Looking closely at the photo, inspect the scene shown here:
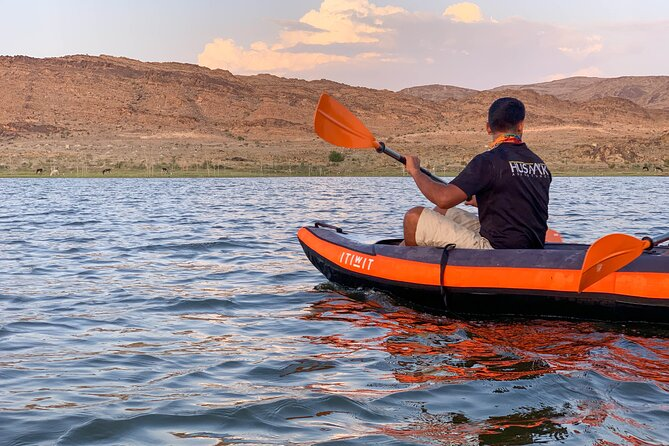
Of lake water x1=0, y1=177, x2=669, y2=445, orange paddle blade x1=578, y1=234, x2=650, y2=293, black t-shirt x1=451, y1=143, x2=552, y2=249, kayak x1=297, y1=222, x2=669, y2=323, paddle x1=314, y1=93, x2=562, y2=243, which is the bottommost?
lake water x1=0, y1=177, x2=669, y2=445

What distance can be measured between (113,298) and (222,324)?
1699 mm

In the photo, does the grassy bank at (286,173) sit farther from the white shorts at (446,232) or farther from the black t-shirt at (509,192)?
the black t-shirt at (509,192)

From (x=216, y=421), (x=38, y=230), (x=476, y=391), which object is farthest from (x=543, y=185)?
(x=38, y=230)

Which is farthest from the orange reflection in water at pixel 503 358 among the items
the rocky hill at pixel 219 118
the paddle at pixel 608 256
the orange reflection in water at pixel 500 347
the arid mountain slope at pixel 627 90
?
the arid mountain slope at pixel 627 90

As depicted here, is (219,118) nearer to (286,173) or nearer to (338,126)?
(286,173)

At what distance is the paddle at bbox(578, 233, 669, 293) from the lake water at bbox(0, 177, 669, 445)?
0.41 metres

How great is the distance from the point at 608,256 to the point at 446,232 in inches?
57.7

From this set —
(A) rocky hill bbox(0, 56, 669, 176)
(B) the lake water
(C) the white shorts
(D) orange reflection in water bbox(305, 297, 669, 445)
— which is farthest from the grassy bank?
(D) orange reflection in water bbox(305, 297, 669, 445)

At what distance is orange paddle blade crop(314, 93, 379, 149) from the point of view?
29.3ft

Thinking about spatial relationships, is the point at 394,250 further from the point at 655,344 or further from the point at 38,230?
the point at 38,230

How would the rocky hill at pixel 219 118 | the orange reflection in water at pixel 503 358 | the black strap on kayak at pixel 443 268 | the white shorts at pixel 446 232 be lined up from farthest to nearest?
the rocky hill at pixel 219 118 → the white shorts at pixel 446 232 → the black strap on kayak at pixel 443 268 → the orange reflection in water at pixel 503 358

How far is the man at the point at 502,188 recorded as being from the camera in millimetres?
6766

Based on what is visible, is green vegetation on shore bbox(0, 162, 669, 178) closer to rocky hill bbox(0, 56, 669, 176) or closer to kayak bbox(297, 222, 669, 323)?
rocky hill bbox(0, 56, 669, 176)

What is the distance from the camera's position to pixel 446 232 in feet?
24.5
